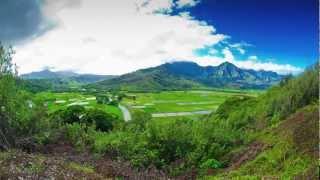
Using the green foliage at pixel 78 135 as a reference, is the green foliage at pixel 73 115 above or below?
above

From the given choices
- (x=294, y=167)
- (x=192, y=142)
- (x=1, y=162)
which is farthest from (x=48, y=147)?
(x=294, y=167)

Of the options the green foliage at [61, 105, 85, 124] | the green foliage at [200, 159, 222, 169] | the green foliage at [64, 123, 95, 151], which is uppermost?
the green foliage at [61, 105, 85, 124]

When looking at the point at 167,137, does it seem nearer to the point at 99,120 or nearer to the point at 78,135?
the point at 78,135

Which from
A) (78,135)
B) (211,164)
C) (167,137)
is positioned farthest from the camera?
(78,135)

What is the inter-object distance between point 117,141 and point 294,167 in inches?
706

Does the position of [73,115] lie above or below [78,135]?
above

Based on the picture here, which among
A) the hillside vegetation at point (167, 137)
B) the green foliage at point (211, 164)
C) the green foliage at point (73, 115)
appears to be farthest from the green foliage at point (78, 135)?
the green foliage at point (211, 164)

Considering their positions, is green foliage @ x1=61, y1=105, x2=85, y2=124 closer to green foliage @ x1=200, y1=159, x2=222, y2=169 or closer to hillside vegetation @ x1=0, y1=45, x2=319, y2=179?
hillside vegetation @ x1=0, y1=45, x2=319, y2=179

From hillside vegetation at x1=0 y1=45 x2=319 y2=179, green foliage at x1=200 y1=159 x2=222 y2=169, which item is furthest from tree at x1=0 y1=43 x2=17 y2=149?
green foliage at x1=200 y1=159 x2=222 y2=169

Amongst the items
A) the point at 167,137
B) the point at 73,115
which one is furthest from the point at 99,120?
the point at 167,137

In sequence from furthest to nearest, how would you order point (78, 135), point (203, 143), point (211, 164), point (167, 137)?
1. point (78, 135)
2. point (167, 137)
3. point (203, 143)
4. point (211, 164)

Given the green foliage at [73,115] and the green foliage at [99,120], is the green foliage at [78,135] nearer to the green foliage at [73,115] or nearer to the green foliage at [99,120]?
the green foliage at [99,120]

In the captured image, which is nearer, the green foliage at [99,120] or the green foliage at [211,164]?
the green foliage at [211,164]

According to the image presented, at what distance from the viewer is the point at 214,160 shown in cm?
2916
